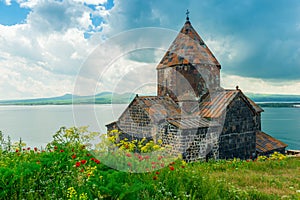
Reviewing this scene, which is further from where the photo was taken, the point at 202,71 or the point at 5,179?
the point at 202,71

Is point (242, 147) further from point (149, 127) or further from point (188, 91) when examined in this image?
point (149, 127)

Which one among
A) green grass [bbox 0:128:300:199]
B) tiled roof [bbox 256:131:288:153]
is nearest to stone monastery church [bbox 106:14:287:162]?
tiled roof [bbox 256:131:288:153]

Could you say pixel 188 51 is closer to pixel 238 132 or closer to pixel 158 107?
pixel 158 107

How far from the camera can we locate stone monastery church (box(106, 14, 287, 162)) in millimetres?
12148

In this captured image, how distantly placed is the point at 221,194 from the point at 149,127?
313 inches

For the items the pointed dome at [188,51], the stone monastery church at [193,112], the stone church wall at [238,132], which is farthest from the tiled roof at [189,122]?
the pointed dome at [188,51]

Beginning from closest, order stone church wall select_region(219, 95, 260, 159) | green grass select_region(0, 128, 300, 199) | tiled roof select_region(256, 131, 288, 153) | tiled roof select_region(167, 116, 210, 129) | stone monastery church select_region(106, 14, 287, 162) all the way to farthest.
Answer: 1. green grass select_region(0, 128, 300, 199)
2. tiled roof select_region(167, 116, 210, 129)
3. stone monastery church select_region(106, 14, 287, 162)
4. stone church wall select_region(219, 95, 260, 159)
5. tiled roof select_region(256, 131, 288, 153)

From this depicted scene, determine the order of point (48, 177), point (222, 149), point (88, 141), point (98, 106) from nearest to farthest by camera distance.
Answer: point (48, 177)
point (88, 141)
point (98, 106)
point (222, 149)

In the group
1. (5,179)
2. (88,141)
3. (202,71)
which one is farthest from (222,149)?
(5,179)

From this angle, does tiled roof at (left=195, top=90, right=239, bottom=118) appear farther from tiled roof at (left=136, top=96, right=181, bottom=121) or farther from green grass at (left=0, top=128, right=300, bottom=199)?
green grass at (left=0, top=128, right=300, bottom=199)

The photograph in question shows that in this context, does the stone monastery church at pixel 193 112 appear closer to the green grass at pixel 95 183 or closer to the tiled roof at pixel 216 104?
the tiled roof at pixel 216 104

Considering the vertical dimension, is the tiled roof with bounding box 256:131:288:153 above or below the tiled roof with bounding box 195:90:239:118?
below

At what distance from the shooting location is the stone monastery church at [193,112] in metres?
12.1

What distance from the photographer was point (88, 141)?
7008mm
